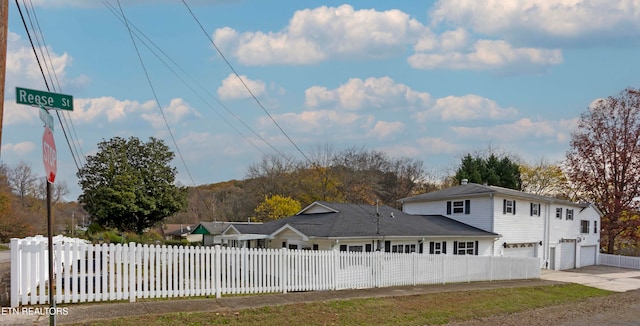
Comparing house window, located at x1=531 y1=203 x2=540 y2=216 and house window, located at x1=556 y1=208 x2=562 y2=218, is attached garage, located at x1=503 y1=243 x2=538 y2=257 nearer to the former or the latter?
house window, located at x1=531 y1=203 x2=540 y2=216

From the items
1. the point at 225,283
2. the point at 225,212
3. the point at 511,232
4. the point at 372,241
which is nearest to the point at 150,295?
the point at 225,283

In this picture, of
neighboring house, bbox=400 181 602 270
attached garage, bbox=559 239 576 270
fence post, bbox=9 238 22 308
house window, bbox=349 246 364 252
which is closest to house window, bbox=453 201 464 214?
neighboring house, bbox=400 181 602 270

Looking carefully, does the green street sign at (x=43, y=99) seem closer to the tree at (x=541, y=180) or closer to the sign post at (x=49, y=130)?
the sign post at (x=49, y=130)

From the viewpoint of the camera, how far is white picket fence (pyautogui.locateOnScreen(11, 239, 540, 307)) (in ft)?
34.4

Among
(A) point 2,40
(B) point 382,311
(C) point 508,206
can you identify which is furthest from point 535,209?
(A) point 2,40

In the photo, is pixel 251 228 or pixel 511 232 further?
pixel 511 232

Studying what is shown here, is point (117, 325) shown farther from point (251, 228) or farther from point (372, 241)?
point (251, 228)

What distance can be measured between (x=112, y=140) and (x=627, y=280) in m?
36.8

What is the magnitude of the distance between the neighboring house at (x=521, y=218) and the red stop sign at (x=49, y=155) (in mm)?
29219

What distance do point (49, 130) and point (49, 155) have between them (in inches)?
13.4

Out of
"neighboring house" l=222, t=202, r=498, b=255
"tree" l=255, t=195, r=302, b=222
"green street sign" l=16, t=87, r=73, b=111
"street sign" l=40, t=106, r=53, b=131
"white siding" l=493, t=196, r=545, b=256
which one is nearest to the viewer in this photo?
"street sign" l=40, t=106, r=53, b=131

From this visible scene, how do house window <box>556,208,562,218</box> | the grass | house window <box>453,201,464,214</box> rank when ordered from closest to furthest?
the grass, house window <box>453,201,464,214</box>, house window <box>556,208,562,218</box>

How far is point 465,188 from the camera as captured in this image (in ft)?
119

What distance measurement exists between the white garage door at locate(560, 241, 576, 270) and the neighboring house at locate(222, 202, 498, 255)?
10.1m
